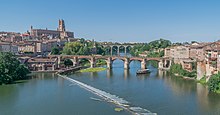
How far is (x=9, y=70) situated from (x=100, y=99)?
469 inches

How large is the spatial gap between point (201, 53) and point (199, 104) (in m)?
19.3

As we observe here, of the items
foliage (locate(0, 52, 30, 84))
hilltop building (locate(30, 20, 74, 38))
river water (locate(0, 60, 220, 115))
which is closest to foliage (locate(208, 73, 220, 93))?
river water (locate(0, 60, 220, 115))

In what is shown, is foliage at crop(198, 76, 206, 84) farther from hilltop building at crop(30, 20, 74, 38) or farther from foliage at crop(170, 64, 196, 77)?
hilltop building at crop(30, 20, 74, 38)

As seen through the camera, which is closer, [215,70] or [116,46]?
[215,70]

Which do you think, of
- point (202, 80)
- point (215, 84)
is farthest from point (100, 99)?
point (202, 80)

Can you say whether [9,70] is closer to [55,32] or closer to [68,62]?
[68,62]

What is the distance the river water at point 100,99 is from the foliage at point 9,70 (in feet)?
4.47

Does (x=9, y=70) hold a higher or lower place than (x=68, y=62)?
lower

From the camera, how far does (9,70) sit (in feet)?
89.8

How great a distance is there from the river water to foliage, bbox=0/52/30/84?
1.36m

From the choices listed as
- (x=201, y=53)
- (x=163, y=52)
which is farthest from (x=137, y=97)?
(x=163, y=52)

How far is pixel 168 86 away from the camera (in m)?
25.3

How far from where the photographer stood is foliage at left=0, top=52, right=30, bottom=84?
85.8ft

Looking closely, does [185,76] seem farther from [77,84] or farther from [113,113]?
[113,113]
